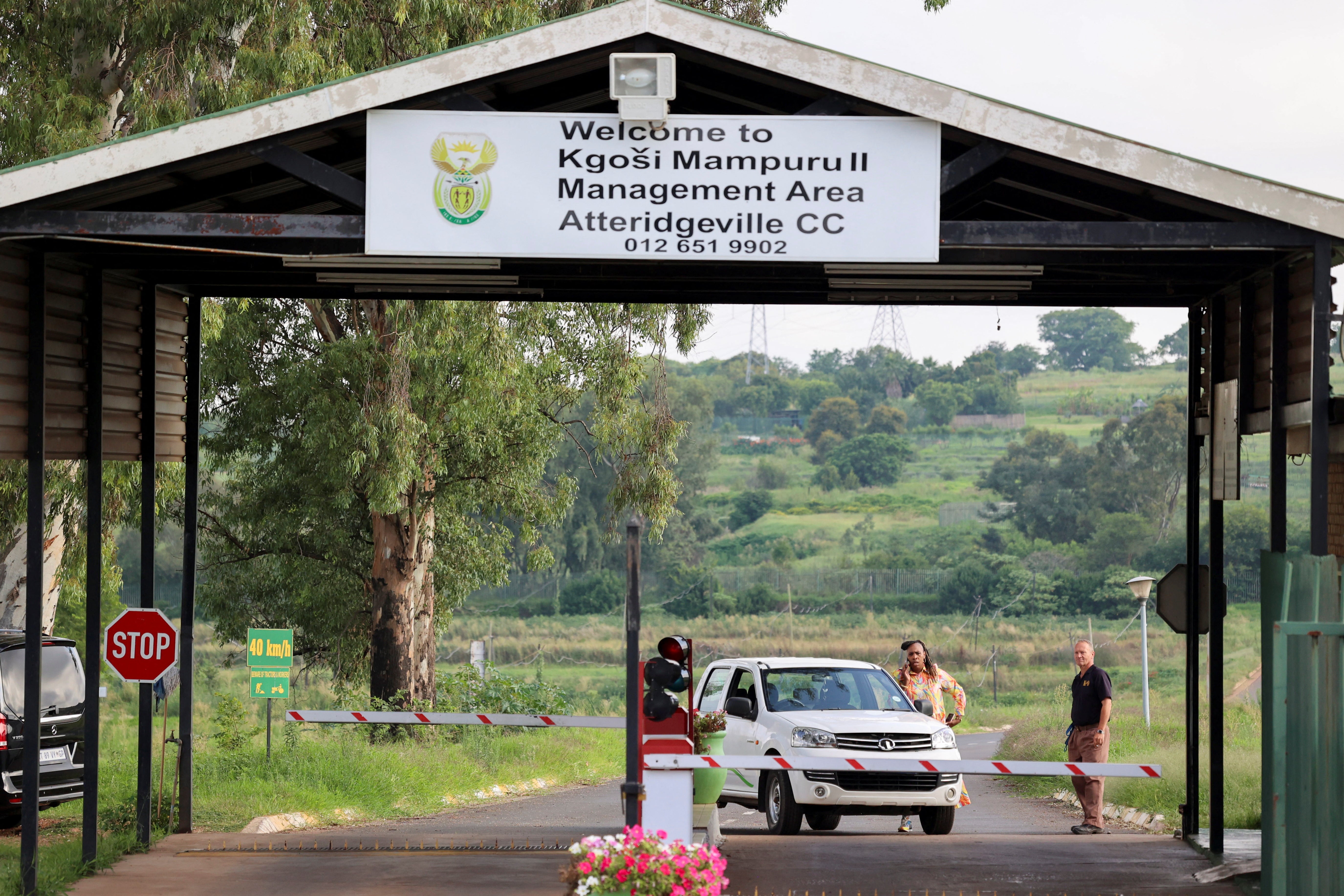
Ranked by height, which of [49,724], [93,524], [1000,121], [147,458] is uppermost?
[1000,121]

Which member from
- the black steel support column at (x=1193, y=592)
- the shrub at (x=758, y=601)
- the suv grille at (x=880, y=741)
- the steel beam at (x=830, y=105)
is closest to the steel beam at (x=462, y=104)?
the steel beam at (x=830, y=105)

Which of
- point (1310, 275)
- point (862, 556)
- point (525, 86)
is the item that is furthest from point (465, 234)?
point (862, 556)

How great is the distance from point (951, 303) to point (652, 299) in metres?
2.56

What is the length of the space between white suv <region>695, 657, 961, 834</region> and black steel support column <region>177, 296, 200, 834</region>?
4.82 m

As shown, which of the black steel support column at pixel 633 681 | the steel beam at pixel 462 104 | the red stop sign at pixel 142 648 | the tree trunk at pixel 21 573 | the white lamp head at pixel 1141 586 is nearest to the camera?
the black steel support column at pixel 633 681

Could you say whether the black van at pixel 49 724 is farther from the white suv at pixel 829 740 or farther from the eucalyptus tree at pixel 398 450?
the eucalyptus tree at pixel 398 450

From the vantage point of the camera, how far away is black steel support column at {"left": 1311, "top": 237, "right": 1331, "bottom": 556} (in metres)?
8.42

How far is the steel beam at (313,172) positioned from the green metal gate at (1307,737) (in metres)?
6.05

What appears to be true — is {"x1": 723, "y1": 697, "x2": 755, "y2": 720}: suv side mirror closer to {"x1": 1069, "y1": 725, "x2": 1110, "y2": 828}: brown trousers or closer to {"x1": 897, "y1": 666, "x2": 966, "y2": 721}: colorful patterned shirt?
{"x1": 897, "y1": 666, "x2": 966, "y2": 721}: colorful patterned shirt

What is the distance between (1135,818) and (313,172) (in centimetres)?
1194

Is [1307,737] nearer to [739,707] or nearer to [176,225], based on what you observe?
[739,707]

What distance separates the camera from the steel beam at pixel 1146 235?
864cm

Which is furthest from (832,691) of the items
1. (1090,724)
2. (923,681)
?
(1090,724)

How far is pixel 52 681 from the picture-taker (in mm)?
13141
